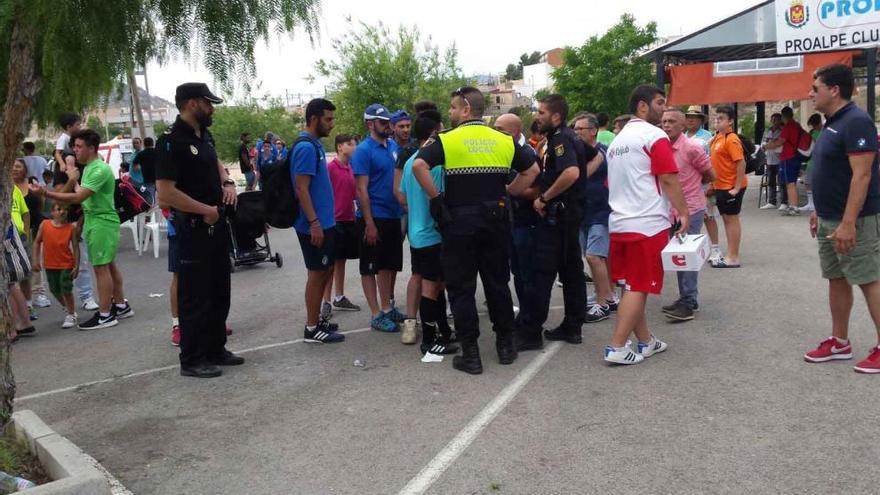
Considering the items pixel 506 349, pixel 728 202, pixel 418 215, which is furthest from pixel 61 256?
pixel 728 202

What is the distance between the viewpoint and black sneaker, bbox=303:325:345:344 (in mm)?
6707

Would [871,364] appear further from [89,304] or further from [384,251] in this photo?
[89,304]

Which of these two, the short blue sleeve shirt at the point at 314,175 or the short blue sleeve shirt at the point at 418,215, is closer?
the short blue sleeve shirt at the point at 418,215

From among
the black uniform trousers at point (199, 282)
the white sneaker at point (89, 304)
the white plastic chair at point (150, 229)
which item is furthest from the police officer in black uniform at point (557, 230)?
the white plastic chair at point (150, 229)

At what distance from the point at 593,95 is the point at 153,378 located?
54535 millimetres

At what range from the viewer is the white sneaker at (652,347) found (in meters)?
5.81

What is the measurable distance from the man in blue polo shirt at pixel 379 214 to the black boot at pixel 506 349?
1.48 metres

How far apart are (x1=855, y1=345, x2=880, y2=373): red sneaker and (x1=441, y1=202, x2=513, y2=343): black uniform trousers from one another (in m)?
2.41

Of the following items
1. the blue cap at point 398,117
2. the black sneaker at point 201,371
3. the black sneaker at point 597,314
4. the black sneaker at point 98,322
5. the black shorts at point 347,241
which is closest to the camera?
the black sneaker at point 201,371

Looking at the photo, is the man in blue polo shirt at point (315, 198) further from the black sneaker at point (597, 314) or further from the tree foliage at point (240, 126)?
the tree foliage at point (240, 126)

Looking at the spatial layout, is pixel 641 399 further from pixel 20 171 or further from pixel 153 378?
pixel 20 171

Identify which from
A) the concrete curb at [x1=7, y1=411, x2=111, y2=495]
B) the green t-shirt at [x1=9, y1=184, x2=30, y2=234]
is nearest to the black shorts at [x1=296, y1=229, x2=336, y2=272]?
the concrete curb at [x1=7, y1=411, x2=111, y2=495]

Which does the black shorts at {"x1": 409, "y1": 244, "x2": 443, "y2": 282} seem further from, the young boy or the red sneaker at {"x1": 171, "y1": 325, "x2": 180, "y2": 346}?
the young boy

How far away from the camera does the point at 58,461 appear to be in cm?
383
